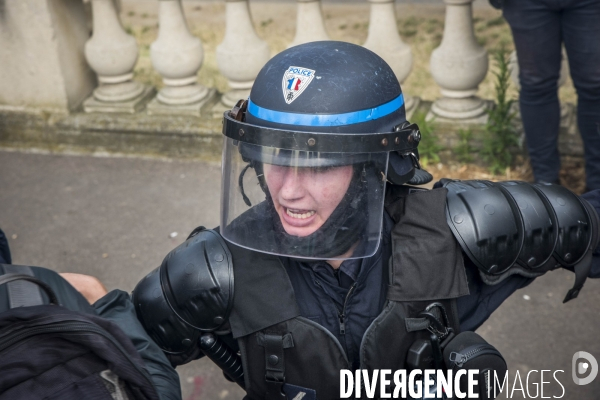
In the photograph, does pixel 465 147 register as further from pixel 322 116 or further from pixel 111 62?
pixel 322 116

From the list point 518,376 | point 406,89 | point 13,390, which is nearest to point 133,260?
point 518,376

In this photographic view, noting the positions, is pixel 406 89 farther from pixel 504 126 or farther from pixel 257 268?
pixel 257 268

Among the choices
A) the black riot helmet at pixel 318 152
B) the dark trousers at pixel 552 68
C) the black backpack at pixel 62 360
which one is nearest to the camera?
the black backpack at pixel 62 360

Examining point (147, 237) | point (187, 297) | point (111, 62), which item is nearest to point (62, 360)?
point (187, 297)

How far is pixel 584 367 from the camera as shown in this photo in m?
3.04

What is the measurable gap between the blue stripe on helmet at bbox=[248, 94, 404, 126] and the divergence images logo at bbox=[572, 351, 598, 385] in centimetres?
164

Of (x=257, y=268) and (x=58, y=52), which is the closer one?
(x=257, y=268)

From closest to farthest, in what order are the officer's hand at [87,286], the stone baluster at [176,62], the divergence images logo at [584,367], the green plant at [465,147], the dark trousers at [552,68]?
the officer's hand at [87,286] < the divergence images logo at [584,367] < the dark trousers at [552,68] < the green plant at [465,147] < the stone baluster at [176,62]

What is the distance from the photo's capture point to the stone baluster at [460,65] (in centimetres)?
414

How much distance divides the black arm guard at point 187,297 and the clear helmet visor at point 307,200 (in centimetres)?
8

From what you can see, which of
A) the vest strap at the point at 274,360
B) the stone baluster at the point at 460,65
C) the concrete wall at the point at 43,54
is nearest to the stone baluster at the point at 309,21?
the stone baluster at the point at 460,65

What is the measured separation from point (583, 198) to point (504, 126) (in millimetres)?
2003

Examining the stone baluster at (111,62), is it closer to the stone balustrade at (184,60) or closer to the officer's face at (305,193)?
A: the stone balustrade at (184,60)

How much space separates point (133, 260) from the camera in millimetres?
3859
